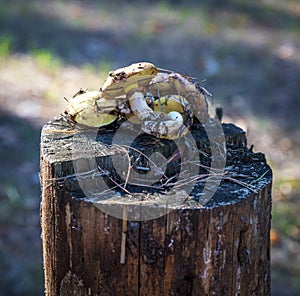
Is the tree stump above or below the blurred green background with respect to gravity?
below

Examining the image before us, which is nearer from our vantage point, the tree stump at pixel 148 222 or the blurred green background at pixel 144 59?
the tree stump at pixel 148 222

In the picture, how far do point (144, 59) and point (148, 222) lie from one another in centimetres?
427

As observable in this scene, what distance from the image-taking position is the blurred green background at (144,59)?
360 centimetres

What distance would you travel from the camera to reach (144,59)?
579 cm

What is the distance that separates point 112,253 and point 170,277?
18cm

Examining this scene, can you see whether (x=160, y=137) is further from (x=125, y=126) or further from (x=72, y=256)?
(x=72, y=256)

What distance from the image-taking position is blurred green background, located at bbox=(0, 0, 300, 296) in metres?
3.60

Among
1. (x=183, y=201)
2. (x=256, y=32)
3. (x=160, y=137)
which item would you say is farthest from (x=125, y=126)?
(x=256, y=32)

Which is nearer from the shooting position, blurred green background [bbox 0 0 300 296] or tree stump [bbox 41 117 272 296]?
tree stump [bbox 41 117 272 296]

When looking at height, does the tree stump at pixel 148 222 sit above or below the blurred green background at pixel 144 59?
below

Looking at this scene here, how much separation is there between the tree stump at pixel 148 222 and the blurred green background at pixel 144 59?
1.54m

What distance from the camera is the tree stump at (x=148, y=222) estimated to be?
1.68 metres

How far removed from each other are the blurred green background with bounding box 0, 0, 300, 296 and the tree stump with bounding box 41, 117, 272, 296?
1543 mm

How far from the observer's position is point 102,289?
175 centimetres
